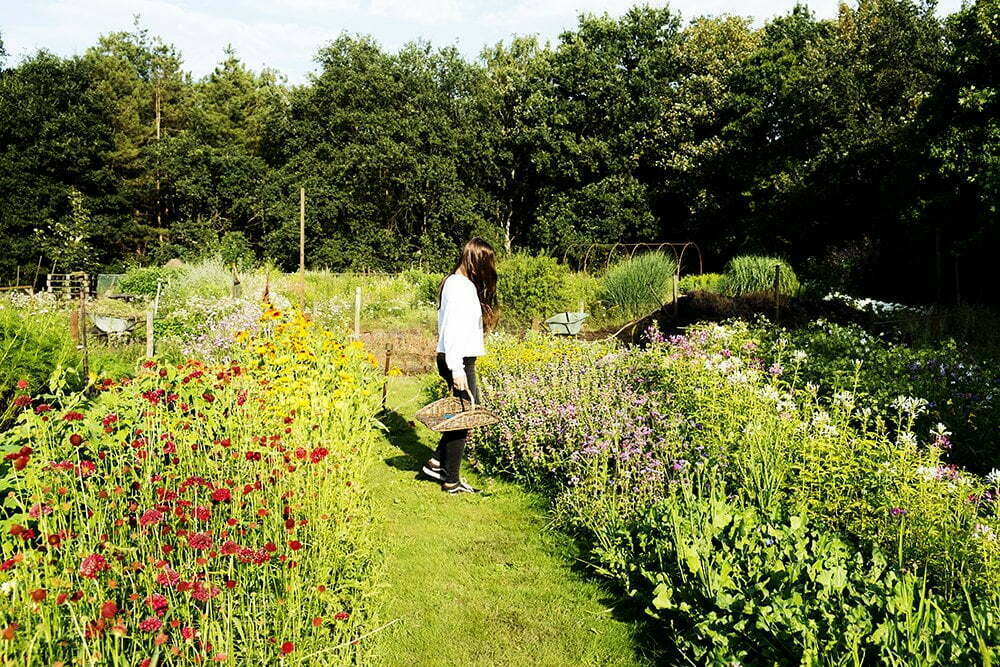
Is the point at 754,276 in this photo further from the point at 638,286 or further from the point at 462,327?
the point at 462,327

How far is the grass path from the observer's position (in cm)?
284

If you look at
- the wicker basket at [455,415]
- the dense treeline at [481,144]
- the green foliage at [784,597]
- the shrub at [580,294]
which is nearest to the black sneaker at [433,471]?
the wicker basket at [455,415]

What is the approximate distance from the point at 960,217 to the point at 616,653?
14.1 meters

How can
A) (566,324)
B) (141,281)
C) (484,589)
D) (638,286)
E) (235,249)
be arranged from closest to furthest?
(484,589), (566,324), (638,286), (141,281), (235,249)

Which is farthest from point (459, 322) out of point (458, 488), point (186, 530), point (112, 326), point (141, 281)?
point (141, 281)

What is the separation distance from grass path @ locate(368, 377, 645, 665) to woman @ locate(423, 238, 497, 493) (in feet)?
0.73

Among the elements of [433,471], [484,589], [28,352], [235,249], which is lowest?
[484,589]

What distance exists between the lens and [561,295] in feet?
43.8

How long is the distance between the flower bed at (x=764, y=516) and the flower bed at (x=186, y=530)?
1256 millimetres

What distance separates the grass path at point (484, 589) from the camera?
2.84 m

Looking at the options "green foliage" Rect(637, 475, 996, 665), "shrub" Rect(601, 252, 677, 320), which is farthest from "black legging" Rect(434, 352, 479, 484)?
"shrub" Rect(601, 252, 677, 320)

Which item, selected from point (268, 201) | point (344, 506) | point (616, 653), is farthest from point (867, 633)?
point (268, 201)

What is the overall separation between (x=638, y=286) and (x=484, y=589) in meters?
10.9

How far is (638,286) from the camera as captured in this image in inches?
540
